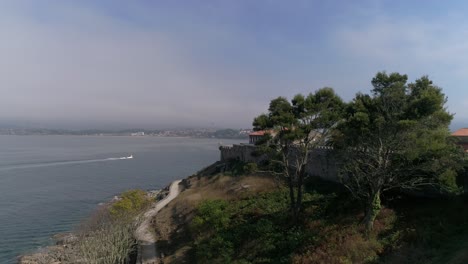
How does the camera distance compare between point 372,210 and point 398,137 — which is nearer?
point 398,137

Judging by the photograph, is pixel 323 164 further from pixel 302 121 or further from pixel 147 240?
pixel 147 240

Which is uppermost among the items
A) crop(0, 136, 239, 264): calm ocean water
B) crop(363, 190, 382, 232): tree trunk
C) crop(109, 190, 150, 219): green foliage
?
crop(363, 190, 382, 232): tree trunk

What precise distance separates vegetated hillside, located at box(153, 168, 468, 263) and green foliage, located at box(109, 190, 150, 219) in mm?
6214

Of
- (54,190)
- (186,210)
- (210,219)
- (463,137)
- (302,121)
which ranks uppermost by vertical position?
(302,121)

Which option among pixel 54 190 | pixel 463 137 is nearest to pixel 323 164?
pixel 463 137

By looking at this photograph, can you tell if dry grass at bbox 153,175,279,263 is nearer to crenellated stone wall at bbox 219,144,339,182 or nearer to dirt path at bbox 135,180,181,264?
dirt path at bbox 135,180,181,264

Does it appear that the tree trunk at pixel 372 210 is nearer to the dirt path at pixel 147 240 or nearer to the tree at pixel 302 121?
the tree at pixel 302 121

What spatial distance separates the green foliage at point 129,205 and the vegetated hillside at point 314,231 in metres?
6.21

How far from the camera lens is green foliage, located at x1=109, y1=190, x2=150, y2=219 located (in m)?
39.7

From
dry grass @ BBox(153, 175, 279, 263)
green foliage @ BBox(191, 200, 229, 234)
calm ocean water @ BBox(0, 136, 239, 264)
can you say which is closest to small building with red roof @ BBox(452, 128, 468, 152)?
dry grass @ BBox(153, 175, 279, 263)

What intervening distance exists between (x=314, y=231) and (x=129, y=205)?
27.0 metres

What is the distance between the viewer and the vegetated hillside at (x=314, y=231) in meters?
17.4

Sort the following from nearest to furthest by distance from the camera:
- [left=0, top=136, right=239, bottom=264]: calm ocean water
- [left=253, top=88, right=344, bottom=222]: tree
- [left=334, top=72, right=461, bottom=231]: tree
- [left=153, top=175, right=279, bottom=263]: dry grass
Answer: [left=334, top=72, right=461, bottom=231]: tree < [left=253, top=88, right=344, bottom=222]: tree < [left=153, top=175, right=279, bottom=263]: dry grass < [left=0, top=136, right=239, bottom=264]: calm ocean water

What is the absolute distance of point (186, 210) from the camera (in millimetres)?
36531
